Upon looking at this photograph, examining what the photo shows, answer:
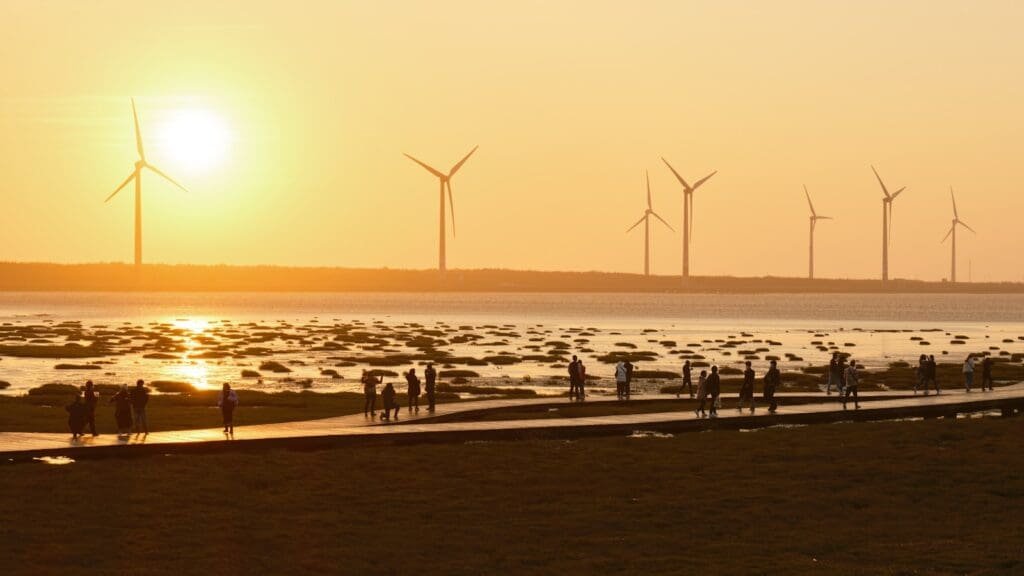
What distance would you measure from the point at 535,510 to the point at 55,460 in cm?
1378

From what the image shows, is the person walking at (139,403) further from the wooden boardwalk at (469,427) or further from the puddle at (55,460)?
the puddle at (55,460)

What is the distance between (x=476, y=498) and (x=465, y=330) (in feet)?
517

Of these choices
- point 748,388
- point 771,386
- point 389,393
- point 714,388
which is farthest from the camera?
point 771,386

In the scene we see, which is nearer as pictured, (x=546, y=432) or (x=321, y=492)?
(x=321, y=492)

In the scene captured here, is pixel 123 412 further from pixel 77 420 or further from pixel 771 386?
pixel 771 386

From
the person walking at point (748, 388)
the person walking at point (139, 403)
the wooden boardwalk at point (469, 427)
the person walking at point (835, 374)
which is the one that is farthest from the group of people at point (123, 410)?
the person walking at point (835, 374)

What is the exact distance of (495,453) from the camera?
43625 millimetres

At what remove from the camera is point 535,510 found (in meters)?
36.2

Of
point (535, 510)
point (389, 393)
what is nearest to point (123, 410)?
point (389, 393)

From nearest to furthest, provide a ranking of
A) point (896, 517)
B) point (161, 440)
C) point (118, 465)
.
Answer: point (896, 517), point (118, 465), point (161, 440)

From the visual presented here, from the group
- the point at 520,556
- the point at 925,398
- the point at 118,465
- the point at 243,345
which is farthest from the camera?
the point at 243,345

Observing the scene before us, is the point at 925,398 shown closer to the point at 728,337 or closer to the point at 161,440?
the point at 161,440

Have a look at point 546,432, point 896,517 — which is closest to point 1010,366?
point 546,432

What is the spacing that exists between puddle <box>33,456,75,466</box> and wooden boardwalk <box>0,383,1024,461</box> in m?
0.17
